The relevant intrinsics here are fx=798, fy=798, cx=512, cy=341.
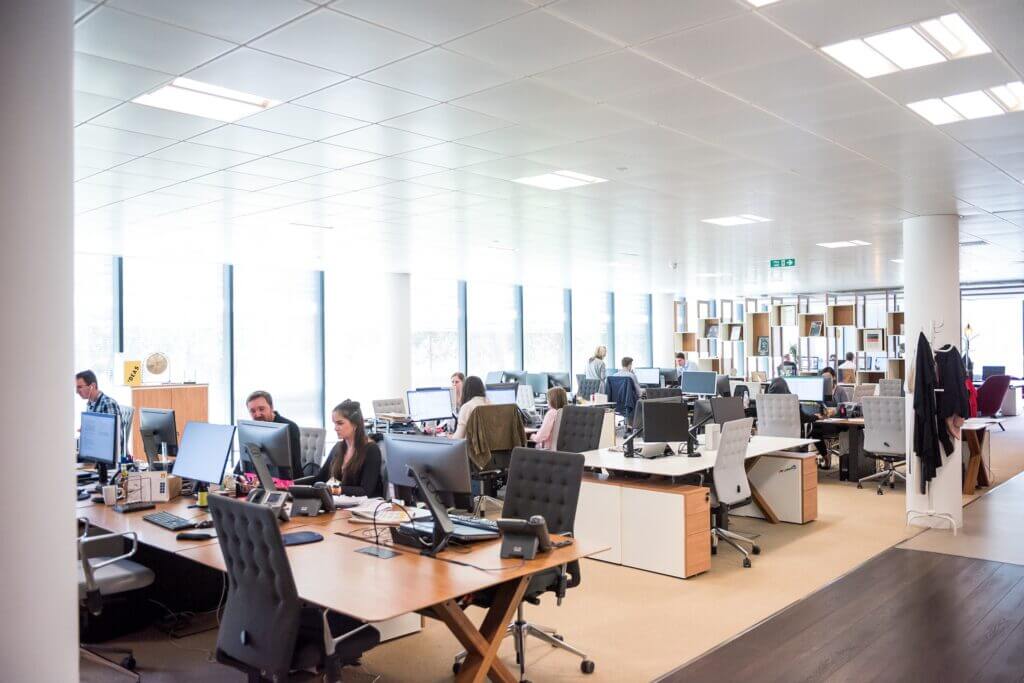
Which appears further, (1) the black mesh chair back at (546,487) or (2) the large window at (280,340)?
(2) the large window at (280,340)

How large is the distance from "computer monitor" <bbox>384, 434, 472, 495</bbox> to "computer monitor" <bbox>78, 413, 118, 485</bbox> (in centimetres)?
268

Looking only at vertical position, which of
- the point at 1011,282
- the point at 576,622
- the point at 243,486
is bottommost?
the point at 576,622

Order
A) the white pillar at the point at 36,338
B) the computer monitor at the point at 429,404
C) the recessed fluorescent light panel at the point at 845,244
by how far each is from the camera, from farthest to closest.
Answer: the recessed fluorescent light panel at the point at 845,244
the computer monitor at the point at 429,404
the white pillar at the point at 36,338

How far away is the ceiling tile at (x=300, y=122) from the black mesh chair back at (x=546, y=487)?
224 centimetres

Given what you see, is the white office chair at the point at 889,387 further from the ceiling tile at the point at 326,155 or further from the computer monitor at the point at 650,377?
the ceiling tile at the point at 326,155

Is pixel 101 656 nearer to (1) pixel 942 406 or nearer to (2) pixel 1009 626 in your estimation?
(2) pixel 1009 626

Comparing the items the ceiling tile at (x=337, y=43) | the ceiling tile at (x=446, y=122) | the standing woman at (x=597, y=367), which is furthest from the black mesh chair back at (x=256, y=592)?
the standing woman at (x=597, y=367)

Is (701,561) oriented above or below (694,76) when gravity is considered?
below

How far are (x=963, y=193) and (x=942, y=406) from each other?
6.18 feet

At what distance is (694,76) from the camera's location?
13.1 feet

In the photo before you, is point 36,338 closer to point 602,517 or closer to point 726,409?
point 602,517

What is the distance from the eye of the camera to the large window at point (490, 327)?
16.0m

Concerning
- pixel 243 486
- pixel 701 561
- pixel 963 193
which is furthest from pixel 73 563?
pixel 963 193

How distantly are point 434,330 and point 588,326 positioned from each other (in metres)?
5.00
